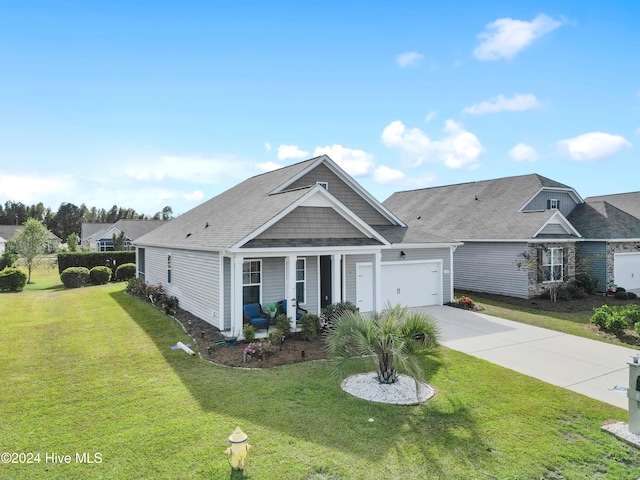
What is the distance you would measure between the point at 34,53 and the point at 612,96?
22.3 m

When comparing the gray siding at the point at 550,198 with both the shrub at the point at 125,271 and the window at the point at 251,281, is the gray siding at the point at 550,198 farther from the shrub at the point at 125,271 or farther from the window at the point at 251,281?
the shrub at the point at 125,271

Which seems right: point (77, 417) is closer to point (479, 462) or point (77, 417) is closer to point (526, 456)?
point (479, 462)

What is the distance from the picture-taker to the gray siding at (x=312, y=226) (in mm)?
12688

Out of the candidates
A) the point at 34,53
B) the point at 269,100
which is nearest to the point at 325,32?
the point at 269,100

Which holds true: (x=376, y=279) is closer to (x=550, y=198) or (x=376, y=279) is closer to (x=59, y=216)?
(x=550, y=198)

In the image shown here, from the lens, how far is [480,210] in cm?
2392

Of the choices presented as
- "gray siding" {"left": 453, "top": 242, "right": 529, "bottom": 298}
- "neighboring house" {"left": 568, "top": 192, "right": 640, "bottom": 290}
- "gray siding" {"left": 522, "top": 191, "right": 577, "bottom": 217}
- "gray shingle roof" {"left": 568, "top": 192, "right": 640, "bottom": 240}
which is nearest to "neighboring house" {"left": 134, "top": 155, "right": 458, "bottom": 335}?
"gray siding" {"left": 453, "top": 242, "right": 529, "bottom": 298}

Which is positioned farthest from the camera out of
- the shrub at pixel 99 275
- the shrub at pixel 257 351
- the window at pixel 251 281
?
the shrub at pixel 99 275

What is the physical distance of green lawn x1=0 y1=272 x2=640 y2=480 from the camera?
545 centimetres

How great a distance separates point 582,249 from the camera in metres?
22.8

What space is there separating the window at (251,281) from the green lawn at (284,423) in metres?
3.19

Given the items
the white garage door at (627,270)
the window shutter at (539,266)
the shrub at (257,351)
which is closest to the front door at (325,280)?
the shrub at (257,351)

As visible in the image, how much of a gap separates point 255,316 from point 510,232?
14084mm

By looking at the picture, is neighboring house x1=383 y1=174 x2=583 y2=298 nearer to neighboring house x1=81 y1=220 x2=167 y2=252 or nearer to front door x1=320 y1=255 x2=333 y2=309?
front door x1=320 y1=255 x2=333 y2=309
